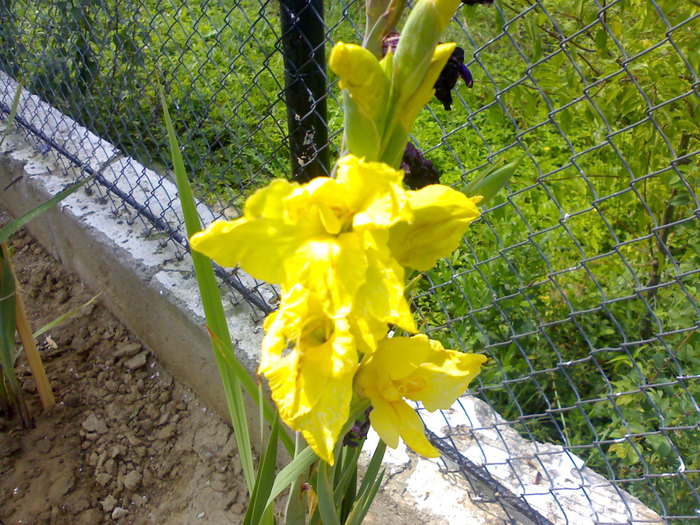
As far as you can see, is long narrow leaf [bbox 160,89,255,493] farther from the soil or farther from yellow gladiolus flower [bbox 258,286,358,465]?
the soil

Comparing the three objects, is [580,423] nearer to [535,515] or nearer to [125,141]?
[535,515]

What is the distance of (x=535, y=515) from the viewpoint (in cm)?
153

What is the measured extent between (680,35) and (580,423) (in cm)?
121

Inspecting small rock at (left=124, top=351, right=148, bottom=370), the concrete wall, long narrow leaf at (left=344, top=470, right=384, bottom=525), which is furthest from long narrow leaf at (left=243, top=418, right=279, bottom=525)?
small rock at (left=124, top=351, right=148, bottom=370)

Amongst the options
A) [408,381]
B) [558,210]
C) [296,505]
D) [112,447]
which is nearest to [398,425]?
[408,381]

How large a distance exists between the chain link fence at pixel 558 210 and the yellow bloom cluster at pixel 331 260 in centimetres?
85

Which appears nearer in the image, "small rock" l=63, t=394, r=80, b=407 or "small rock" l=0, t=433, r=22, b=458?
"small rock" l=0, t=433, r=22, b=458

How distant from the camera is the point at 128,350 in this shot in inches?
88.2

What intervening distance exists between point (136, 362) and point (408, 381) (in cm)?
170

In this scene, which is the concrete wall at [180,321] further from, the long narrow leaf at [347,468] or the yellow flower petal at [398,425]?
the yellow flower petal at [398,425]

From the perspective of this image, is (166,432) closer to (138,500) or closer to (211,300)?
(138,500)

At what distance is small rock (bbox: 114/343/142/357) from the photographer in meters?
2.24

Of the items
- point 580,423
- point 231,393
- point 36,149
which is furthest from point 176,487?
point 36,149

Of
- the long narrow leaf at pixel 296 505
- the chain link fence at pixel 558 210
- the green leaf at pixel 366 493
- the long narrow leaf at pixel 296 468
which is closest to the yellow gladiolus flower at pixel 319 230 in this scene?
the long narrow leaf at pixel 296 468
